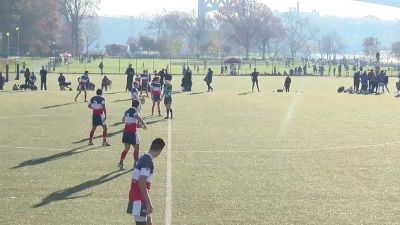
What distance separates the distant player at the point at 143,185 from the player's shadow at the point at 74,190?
158 inches

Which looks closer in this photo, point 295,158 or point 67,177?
point 67,177

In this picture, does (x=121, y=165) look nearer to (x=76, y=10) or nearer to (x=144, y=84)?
(x=144, y=84)

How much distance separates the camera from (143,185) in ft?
28.6

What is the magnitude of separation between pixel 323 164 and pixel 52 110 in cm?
1691

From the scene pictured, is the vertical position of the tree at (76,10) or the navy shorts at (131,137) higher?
the tree at (76,10)

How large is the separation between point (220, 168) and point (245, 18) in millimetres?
122172

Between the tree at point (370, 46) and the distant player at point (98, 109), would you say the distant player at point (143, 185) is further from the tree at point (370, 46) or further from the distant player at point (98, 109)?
the tree at point (370, 46)

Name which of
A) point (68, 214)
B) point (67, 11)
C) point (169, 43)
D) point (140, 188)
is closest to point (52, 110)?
point (68, 214)

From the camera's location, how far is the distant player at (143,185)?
874 centimetres

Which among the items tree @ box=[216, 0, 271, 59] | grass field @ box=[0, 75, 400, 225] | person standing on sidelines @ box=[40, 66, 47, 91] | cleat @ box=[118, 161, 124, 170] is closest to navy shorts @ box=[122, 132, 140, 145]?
cleat @ box=[118, 161, 124, 170]

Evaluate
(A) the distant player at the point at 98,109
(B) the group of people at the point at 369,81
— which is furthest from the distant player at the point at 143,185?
(B) the group of people at the point at 369,81

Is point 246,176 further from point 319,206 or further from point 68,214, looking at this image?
point 68,214

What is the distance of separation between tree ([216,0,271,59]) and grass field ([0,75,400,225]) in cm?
10452

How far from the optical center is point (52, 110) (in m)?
31.1
